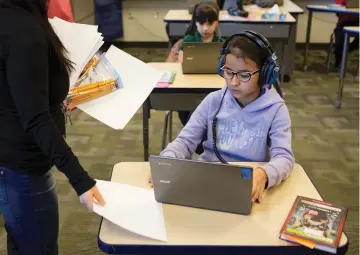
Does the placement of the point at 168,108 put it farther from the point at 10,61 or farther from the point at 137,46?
the point at 137,46

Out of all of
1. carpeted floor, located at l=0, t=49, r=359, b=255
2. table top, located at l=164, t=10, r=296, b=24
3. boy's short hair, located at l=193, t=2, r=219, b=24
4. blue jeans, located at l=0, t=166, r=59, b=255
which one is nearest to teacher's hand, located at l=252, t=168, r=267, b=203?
blue jeans, located at l=0, t=166, r=59, b=255

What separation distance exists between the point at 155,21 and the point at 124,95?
16.0 feet

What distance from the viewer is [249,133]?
1.42 metres

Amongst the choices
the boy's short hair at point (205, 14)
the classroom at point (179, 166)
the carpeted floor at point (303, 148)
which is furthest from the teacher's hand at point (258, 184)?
the boy's short hair at point (205, 14)

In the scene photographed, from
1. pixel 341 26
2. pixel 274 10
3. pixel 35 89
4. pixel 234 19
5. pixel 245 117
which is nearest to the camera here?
pixel 35 89

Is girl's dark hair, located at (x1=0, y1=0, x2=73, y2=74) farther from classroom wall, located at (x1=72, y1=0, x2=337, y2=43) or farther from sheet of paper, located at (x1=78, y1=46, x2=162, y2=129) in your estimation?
classroom wall, located at (x1=72, y1=0, x2=337, y2=43)

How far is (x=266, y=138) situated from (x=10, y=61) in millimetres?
816

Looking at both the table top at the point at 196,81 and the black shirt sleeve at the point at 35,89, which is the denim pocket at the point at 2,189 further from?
the table top at the point at 196,81

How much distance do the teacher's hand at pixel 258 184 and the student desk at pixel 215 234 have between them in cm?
2

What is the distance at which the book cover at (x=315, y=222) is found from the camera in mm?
1001

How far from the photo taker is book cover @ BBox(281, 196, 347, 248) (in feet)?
3.28

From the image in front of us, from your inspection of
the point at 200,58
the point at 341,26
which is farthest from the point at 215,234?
the point at 341,26

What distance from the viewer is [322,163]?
288cm

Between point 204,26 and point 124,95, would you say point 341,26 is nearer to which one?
point 204,26
